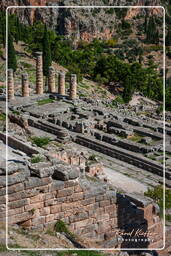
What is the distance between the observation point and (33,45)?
56.7 m

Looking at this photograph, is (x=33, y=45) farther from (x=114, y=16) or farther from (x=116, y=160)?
(x=114, y=16)

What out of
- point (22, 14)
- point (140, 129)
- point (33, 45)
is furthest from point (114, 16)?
point (140, 129)

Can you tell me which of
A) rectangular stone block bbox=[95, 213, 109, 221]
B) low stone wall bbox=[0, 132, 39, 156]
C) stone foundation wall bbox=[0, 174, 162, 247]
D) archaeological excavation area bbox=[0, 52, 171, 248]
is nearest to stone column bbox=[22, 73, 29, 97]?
archaeological excavation area bbox=[0, 52, 171, 248]

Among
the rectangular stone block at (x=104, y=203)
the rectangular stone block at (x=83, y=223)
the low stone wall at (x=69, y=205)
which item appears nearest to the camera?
the low stone wall at (x=69, y=205)

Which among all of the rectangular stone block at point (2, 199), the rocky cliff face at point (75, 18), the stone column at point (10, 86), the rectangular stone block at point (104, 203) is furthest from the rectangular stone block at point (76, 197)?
the rocky cliff face at point (75, 18)

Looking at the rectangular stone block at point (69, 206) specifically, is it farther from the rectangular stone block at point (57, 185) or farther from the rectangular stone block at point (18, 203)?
A: the rectangular stone block at point (18, 203)

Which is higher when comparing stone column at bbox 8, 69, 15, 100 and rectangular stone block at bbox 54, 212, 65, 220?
rectangular stone block at bbox 54, 212, 65, 220

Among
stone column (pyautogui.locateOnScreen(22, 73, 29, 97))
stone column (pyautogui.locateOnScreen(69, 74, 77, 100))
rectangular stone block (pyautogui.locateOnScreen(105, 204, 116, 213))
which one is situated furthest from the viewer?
stone column (pyautogui.locateOnScreen(69, 74, 77, 100))

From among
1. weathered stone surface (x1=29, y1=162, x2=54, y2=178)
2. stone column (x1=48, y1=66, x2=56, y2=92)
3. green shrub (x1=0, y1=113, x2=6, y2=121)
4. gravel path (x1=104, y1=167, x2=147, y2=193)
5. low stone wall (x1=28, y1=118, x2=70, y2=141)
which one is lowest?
gravel path (x1=104, y1=167, x2=147, y2=193)

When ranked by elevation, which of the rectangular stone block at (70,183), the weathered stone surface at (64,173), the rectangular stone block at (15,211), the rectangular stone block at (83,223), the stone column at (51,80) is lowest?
the stone column at (51,80)

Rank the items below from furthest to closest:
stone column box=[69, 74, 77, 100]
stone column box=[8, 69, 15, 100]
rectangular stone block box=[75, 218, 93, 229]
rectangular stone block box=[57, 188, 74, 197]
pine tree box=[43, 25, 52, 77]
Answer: pine tree box=[43, 25, 52, 77] → stone column box=[69, 74, 77, 100] → stone column box=[8, 69, 15, 100] → rectangular stone block box=[75, 218, 93, 229] → rectangular stone block box=[57, 188, 74, 197]

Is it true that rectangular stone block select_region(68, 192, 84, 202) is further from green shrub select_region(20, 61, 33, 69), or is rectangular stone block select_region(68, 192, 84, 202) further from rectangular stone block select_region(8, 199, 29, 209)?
green shrub select_region(20, 61, 33, 69)

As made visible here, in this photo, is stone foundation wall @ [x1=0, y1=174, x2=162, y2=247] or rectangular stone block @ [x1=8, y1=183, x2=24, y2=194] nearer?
rectangular stone block @ [x1=8, y1=183, x2=24, y2=194]

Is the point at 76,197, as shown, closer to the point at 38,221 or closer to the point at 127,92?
the point at 38,221
